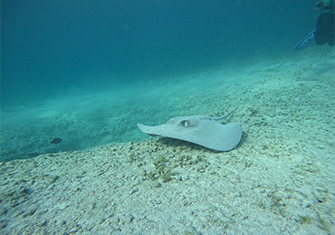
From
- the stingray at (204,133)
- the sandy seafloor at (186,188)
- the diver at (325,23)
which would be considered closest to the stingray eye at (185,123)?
the stingray at (204,133)

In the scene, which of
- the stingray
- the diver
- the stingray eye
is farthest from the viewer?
the diver

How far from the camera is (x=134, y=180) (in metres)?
2.06

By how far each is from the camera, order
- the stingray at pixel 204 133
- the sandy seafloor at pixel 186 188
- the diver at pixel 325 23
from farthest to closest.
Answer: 1. the diver at pixel 325 23
2. the stingray at pixel 204 133
3. the sandy seafloor at pixel 186 188

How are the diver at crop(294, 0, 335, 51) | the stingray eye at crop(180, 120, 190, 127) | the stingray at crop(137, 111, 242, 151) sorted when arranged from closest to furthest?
the stingray at crop(137, 111, 242, 151) → the stingray eye at crop(180, 120, 190, 127) → the diver at crop(294, 0, 335, 51)

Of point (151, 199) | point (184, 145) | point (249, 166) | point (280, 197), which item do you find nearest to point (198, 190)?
point (151, 199)

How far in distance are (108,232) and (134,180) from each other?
34.4 inches

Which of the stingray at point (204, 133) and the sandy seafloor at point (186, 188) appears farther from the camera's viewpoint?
the stingray at point (204, 133)

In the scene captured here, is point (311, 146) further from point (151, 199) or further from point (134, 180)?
point (134, 180)

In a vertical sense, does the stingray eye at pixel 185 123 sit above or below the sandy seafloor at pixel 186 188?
above

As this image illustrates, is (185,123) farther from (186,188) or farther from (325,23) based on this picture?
(325,23)

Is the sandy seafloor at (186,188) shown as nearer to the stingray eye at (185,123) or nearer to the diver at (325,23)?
the stingray eye at (185,123)

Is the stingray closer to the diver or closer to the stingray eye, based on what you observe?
the stingray eye

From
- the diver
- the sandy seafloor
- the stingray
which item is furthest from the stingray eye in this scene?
the diver

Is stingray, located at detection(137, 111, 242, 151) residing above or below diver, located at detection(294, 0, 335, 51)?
below
